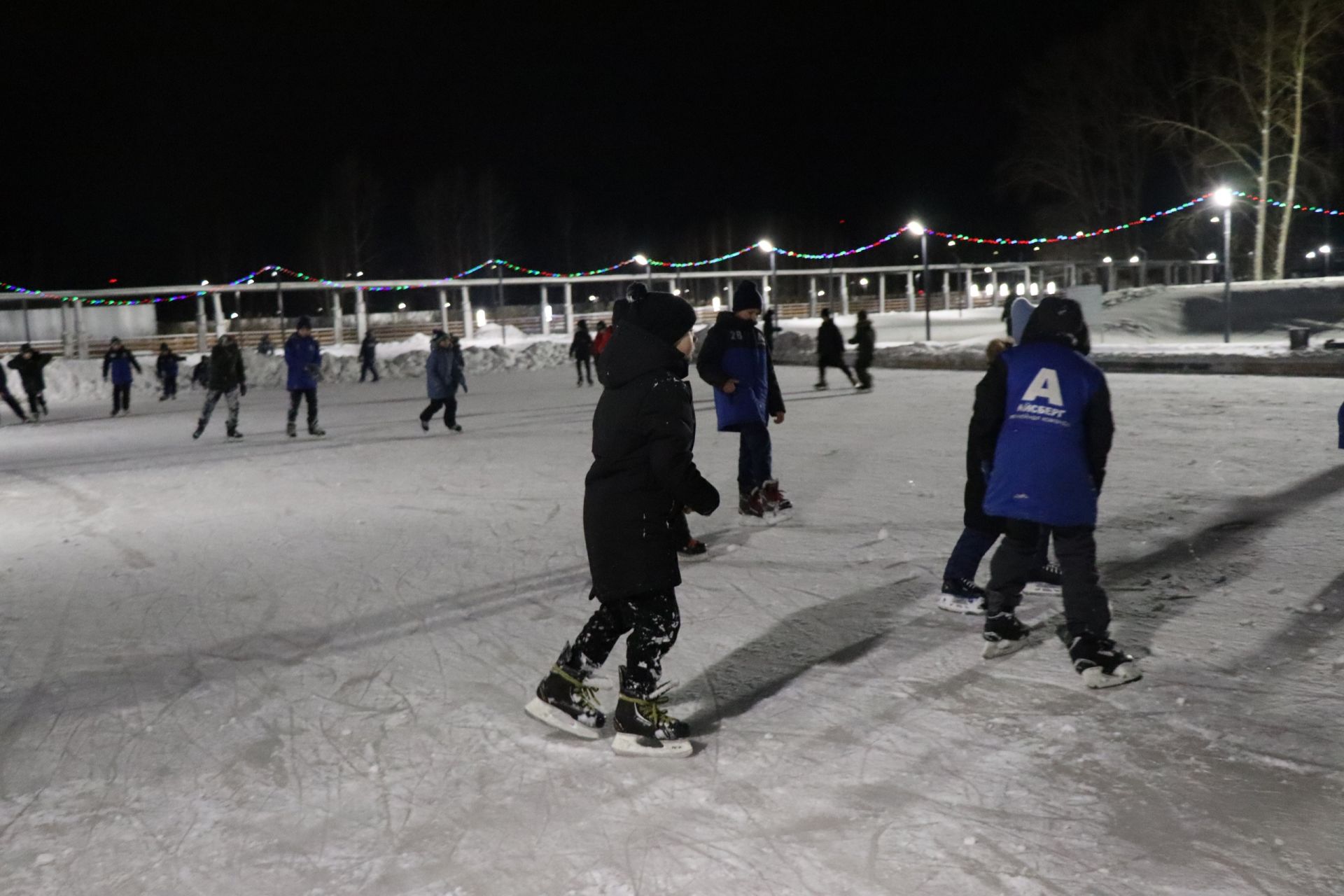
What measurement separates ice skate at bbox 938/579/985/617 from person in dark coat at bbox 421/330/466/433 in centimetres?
903

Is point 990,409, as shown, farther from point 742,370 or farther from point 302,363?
point 302,363

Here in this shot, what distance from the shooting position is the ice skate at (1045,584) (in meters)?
5.23

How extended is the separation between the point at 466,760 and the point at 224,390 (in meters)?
11.3

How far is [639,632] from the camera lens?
3.57m

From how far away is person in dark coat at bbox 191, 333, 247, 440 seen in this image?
13414mm

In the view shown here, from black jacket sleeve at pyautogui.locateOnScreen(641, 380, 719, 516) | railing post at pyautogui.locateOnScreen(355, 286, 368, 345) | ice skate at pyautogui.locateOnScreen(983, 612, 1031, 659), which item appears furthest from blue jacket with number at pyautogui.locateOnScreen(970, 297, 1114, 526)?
railing post at pyautogui.locateOnScreen(355, 286, 368, 345)

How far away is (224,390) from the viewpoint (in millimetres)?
13602

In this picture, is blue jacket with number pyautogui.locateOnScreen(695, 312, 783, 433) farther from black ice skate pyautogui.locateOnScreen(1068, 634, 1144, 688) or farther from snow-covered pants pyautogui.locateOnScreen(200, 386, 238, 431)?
snow-covered pants pyautogui.locateOnScreen(200, 386, 238, 431)

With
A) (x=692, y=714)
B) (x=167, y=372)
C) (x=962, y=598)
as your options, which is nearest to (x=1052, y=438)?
(x=962, y=598)

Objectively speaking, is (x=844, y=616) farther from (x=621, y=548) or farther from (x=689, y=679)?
(x=621, y=548)

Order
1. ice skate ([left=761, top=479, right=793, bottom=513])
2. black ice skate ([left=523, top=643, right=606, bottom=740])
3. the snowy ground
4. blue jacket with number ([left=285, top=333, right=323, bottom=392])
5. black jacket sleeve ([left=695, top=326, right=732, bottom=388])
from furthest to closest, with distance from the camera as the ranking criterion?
blue jacket with number ([left=285, top=333, right=323, bottom=392])
ice skate ([left=761, top=479, right=793, bottom=513])
black jacket sleeve ([left=695, top=326, right=732, bottom=388])
black ice skate ([left=523, top=643, right=606, bottom=740])
the snowy ground

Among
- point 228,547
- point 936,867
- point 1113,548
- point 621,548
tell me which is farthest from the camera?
point 228,547

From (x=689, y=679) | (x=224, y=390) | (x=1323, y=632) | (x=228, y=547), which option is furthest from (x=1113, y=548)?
(x=224, y=390)

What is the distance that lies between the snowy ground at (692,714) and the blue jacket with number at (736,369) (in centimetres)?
74
